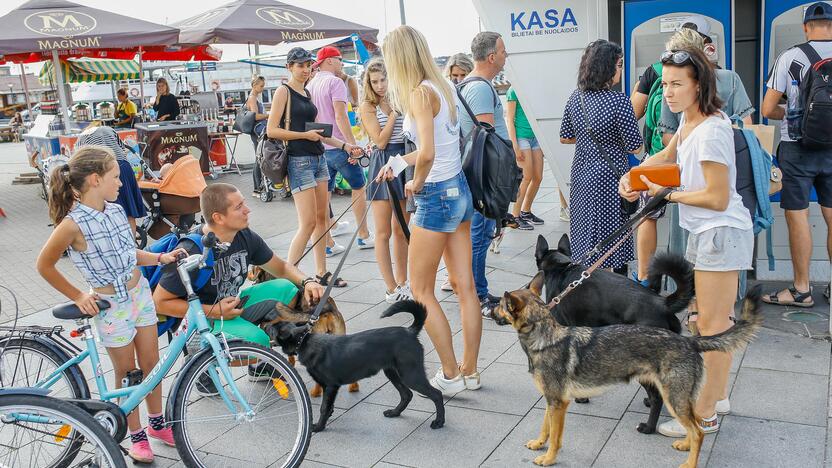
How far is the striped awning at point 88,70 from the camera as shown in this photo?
18922mm

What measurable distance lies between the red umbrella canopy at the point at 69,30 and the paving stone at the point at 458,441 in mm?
10125

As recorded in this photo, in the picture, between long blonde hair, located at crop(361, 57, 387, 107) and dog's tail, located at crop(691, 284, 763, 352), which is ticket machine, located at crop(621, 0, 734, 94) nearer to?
long blonde hair, located at crop(361, 57, 387, 107)

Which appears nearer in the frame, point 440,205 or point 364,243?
point 440,205

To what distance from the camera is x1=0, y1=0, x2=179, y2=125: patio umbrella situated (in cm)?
1129

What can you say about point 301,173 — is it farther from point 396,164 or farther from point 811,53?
point 811,53

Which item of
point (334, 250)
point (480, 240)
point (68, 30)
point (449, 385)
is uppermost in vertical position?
point (68, 30)

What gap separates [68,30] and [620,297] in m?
10.8

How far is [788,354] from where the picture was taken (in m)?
4.66

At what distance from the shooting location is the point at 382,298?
6395 mm

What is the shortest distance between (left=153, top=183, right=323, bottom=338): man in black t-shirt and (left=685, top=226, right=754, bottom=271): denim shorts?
1.96 meters

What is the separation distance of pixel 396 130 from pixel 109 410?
3617 mm

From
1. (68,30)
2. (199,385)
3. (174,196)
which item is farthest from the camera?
(68,30)

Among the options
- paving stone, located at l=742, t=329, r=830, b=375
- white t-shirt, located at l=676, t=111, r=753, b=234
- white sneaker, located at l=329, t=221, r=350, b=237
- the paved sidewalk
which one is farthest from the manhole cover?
white sneaker, located at l=329, t=221, r=350, b=237

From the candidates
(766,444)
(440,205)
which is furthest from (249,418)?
(766,444)
